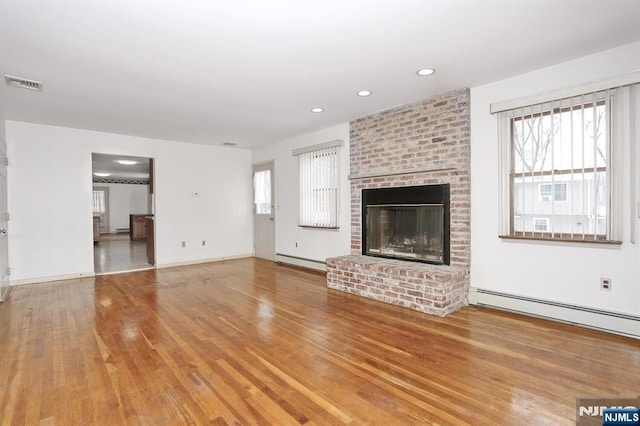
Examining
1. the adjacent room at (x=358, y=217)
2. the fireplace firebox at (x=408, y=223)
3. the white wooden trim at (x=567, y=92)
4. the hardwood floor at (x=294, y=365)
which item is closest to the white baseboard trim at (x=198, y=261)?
the adjacent room at (x=358, y=217)

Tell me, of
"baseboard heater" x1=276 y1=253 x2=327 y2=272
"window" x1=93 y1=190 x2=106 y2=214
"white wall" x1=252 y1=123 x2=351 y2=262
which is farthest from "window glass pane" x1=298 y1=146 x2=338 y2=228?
"window" x1=93 y1=190 x2=106 y2=214

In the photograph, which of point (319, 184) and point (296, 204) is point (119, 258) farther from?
point (319, 184)

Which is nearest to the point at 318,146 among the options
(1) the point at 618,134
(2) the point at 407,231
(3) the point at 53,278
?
(2) the point at 407,231

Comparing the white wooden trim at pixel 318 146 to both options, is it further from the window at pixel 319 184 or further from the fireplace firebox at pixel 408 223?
the fireplace firebox at pixel 408 223

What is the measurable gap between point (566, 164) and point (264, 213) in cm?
593

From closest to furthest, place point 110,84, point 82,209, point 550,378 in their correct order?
point 550,378 < point 110,84 < point 82,209

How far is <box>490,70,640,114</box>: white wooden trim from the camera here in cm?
284

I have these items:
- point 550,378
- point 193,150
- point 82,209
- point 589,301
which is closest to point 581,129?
point 589,301

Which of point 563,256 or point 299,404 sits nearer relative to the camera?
point 299,404

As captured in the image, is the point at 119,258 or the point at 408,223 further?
the point at 119,258

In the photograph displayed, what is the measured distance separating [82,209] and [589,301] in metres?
7.41

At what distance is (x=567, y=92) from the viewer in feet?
10.4

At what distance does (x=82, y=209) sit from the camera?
5820 mm

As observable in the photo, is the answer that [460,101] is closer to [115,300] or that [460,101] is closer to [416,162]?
[416,162]
